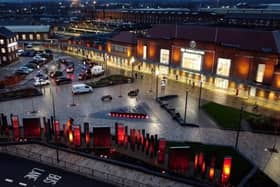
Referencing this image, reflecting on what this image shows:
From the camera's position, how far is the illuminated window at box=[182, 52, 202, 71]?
6166 centimetres

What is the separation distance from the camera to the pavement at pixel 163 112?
116 feet

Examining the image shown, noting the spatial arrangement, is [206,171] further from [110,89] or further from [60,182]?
[110,89]


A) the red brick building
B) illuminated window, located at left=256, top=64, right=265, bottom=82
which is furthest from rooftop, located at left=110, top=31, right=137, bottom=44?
illuminated window, located at left=256, top=64, right=265, bottom=82

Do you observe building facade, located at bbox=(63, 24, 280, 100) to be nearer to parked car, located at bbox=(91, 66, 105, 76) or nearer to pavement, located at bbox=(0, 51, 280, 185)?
pavement, located at bbox=(0, 51, 280, 185)

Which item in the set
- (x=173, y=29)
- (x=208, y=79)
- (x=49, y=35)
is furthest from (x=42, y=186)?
(x=49, y=35)

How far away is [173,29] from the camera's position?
226 ft

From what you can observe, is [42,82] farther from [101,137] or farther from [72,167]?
[72,167]

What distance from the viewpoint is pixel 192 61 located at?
206 feet

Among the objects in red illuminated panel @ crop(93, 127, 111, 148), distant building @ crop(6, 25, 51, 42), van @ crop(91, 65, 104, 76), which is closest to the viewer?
red illuminated panel @ crop(93, 127, 111, 148)

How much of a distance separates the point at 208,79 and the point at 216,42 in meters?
8.23

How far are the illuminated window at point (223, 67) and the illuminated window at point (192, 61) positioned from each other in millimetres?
4767

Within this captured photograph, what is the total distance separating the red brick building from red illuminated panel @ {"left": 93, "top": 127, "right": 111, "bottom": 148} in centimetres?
3212

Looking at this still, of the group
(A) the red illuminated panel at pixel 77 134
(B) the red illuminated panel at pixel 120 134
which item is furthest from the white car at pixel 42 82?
(B) the red illuminated panel at pixel 120 134

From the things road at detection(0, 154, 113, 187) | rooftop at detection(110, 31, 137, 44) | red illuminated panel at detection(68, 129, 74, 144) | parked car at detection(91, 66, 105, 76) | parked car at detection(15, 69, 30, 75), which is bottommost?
road at detection(0, 154, 113, 187)
